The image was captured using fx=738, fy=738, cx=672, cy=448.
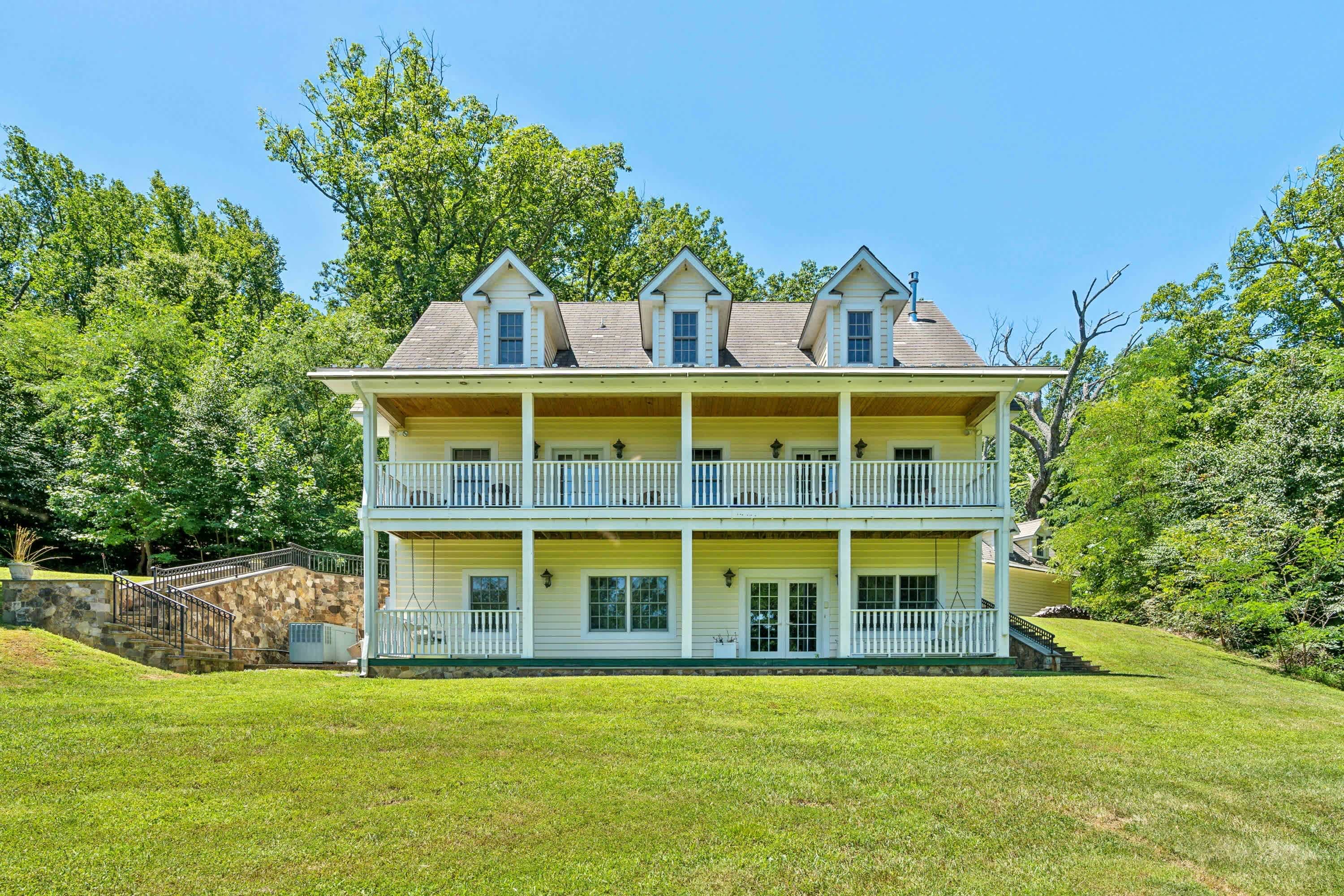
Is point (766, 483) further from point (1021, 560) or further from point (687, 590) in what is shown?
point (1021, 560)

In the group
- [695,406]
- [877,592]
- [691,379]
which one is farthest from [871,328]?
[877,592]

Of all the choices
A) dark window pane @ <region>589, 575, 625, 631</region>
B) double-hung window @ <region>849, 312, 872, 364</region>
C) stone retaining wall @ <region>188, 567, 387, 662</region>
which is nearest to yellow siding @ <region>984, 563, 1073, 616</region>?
double-hung window @ <region>849, 312, 872, 364</region>

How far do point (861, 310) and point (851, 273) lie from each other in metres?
0.78

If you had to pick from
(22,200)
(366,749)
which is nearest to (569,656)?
(366,749)

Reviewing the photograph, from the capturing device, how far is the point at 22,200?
119 ft

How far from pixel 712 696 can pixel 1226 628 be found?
48.9 ft

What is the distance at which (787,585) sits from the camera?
16031 mm

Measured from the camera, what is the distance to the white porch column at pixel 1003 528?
14.1 metres

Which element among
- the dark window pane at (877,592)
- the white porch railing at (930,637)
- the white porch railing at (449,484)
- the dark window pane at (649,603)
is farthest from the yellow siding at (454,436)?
the white porch railing at (930,637)

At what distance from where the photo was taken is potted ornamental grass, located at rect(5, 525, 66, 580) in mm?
12086

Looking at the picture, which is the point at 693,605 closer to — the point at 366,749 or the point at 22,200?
the point at 366,749

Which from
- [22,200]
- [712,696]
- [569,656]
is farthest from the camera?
[22,200]

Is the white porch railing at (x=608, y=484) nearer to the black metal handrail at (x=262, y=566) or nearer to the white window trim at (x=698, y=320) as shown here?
the white window trim at (x=698, y=320)

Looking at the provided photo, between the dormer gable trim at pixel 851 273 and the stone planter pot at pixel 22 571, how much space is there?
14.9 meters
